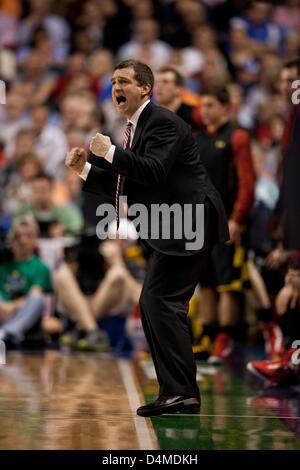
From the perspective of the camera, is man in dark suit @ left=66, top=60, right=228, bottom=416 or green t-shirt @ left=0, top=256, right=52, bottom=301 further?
green t-shirt @ left=0, top=256, right=52, bottom=301

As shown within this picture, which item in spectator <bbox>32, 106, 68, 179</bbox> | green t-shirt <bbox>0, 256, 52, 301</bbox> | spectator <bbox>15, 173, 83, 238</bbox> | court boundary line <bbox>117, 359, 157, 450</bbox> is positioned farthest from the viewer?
spectator <bbox>32, 106, 68, 179</bbox>

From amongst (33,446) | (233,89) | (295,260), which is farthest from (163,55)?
(33,446)

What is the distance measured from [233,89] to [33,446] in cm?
816

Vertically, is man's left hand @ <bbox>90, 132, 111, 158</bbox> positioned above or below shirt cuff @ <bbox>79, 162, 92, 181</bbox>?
above

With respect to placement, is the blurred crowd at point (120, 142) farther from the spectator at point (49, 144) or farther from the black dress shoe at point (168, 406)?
the black dress shoe at point (168, 406)

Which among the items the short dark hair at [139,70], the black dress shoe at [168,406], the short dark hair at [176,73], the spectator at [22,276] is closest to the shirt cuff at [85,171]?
the short dark hair at [139,70]

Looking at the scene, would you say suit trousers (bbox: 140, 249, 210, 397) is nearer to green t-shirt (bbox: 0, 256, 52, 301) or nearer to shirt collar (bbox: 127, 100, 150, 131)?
shirt collar (bbox: 127, 100, 150, 131)

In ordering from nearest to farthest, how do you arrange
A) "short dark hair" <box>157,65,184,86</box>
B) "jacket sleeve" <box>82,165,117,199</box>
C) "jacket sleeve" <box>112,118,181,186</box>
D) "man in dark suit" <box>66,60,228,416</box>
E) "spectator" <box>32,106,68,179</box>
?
"jacket sleeve" <box>112,118,181,186</box> < "man in dark suit" <box>66,60,228,416</box> < "jacket sleeve" <box>82,165,117,199</box> < "short dark hair" <box>157,65,184,86</box> < "spectator" <box>32,106,68,179</box>

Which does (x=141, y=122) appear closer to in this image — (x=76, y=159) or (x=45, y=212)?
(x=76, y=159)

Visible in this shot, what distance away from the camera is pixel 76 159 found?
5398mm

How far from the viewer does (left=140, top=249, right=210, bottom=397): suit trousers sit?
550cm

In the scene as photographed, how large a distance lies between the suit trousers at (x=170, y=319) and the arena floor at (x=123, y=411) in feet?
0.66

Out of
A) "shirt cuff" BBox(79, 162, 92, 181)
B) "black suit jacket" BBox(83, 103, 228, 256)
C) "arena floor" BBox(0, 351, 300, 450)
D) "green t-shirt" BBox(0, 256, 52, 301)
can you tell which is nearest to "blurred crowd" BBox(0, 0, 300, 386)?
"green t-shirt" BBox(0, 256, 52, 301)
